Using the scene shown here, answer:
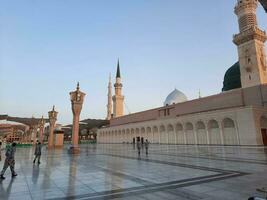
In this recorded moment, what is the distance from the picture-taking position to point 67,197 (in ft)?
→ 15.2

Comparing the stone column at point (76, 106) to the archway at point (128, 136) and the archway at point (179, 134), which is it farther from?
the archway at point (128, 136)

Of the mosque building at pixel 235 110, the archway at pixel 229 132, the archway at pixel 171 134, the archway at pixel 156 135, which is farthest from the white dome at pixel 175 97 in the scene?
the archway at pixel 229 132

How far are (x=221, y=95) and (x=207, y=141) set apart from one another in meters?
8.84

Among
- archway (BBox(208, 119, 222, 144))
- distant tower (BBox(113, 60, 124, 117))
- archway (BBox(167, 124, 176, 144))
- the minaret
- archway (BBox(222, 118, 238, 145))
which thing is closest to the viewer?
archway (BBox(222, 118, 238, 145))

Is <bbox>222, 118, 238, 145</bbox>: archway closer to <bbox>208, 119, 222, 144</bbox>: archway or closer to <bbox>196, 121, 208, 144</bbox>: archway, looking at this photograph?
<bbox>208, 119, 222, 144</bbox>: archway

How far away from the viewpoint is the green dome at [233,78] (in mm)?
48188

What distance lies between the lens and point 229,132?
103 feet

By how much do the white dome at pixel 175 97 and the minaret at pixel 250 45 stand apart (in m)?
28.3

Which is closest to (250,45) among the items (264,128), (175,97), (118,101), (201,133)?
(264,128)

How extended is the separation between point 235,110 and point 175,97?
119 ft

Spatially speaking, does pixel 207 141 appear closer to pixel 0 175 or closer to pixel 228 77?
pixel 228 77

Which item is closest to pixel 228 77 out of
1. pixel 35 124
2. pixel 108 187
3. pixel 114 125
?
pixel 114 125

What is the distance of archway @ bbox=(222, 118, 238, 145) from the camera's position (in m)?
30.5

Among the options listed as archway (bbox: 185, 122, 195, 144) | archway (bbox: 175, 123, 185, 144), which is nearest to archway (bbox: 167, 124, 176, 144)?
archway (bbox: 175, 123, 185, 144)
